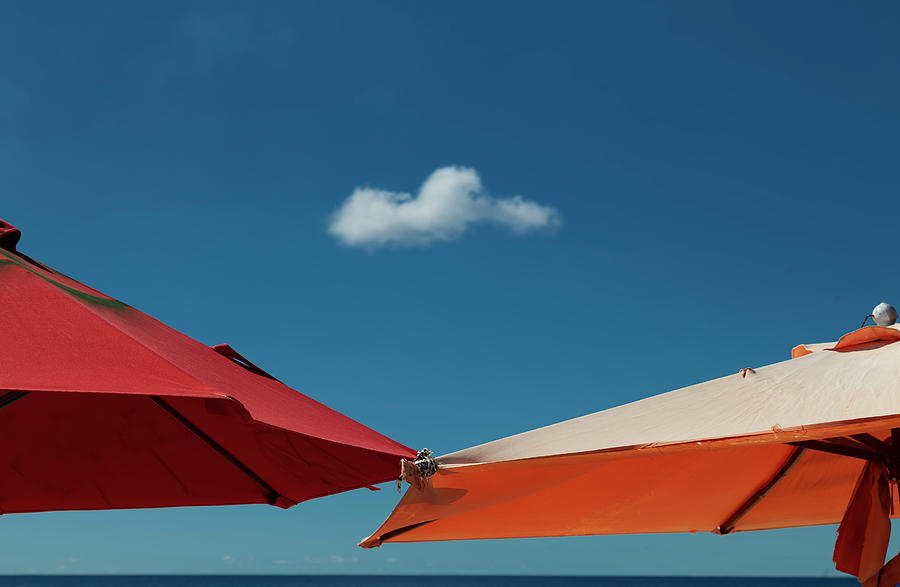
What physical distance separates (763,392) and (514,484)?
93 cm

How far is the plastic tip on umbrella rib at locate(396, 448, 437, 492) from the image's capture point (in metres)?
2.50

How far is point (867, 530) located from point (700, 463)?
0.78 metres

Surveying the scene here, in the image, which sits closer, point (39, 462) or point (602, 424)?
point (602, 424)

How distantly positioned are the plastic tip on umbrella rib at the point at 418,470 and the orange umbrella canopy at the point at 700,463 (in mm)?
31

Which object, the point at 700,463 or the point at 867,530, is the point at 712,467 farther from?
the point at 867,530

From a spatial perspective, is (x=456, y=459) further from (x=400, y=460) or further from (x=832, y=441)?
(x=832, y=441)

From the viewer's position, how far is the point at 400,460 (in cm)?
252

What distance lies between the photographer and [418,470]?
8.23 ft

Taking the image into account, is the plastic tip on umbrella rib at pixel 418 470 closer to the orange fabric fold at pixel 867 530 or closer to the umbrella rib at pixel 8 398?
the umbrella rib at pixel 8 398

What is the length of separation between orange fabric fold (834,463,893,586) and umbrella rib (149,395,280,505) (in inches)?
89.8

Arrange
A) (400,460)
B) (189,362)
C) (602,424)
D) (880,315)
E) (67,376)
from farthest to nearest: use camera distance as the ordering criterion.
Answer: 1. (880,315)
2. (602,424)
3. (400,460)
4. (189,362)
5. (67,376)

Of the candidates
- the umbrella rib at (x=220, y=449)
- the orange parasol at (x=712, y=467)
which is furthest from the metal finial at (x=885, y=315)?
the umbrella rib at (x=220, y=449)

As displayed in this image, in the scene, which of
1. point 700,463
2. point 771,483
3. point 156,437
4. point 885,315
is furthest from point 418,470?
point 771,483

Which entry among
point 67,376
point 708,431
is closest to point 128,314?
point 67,376
